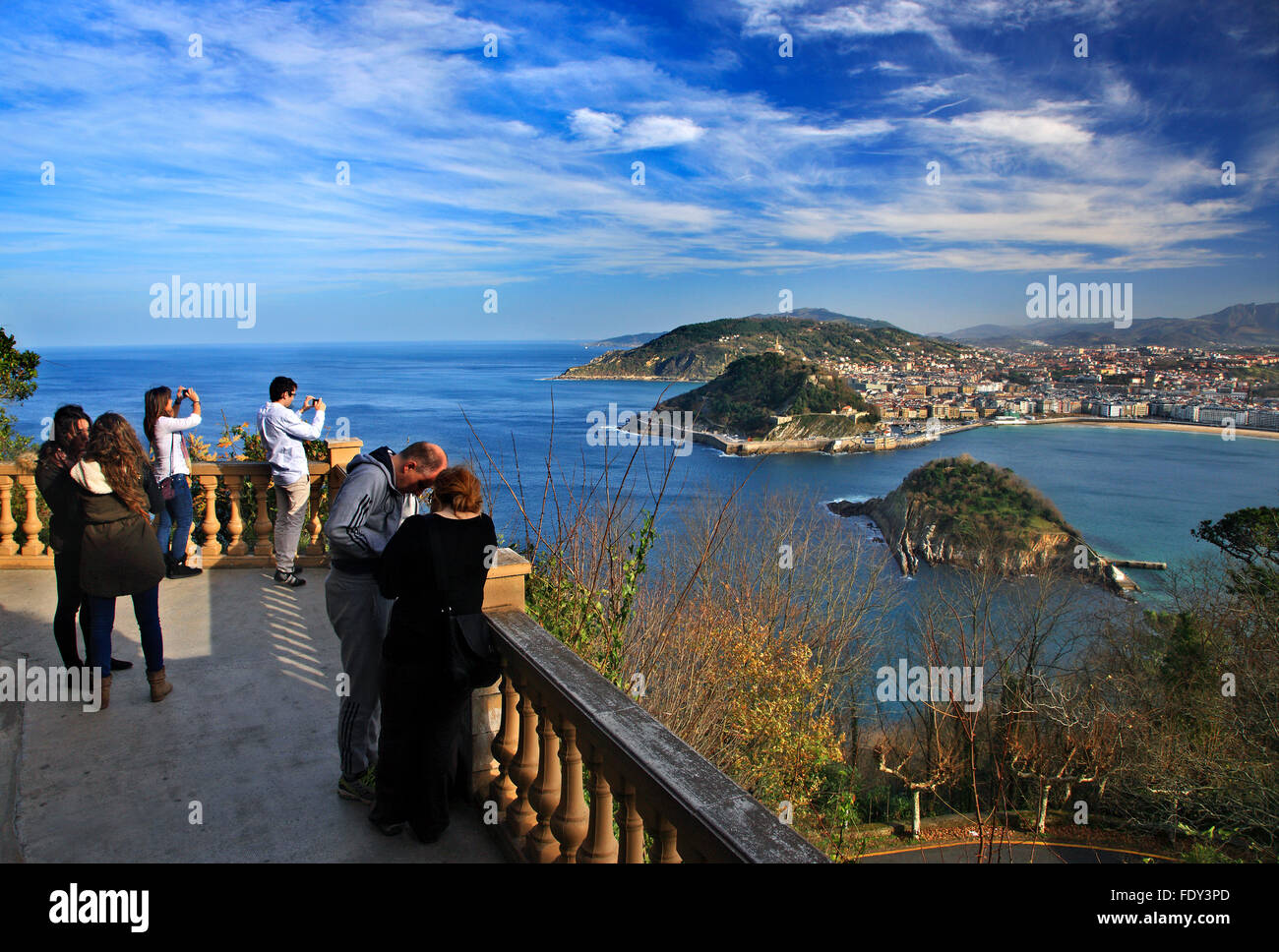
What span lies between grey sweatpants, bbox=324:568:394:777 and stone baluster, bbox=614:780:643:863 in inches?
56.8

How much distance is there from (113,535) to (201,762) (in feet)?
3.96

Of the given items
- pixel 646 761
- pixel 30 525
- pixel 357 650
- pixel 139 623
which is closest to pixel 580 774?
pixel 646 761

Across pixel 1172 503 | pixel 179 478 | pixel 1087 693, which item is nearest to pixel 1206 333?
pixel 1172 503

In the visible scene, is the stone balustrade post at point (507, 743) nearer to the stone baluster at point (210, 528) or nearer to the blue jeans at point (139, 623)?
the blue jeans at point (139, 623)

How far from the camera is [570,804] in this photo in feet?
8.60

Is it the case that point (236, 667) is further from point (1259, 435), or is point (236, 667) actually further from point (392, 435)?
point (1259, 435)

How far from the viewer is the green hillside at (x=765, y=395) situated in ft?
322

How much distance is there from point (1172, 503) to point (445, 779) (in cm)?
9122

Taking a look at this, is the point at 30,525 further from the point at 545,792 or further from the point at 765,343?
the point at 765,343

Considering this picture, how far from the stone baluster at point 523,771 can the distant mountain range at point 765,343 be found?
373 feet

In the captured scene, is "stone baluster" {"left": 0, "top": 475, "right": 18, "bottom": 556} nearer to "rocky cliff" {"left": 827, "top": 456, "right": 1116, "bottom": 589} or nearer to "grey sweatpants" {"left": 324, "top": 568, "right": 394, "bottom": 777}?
"grey sweatpants" {"left": 324, "top": 568, "right": 394, "bottom": 777}

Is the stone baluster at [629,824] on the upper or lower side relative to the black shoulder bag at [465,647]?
lower

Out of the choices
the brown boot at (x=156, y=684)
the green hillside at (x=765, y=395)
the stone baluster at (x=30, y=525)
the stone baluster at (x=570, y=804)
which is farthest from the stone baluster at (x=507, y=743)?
the green hillside at (x=765, y=395)
